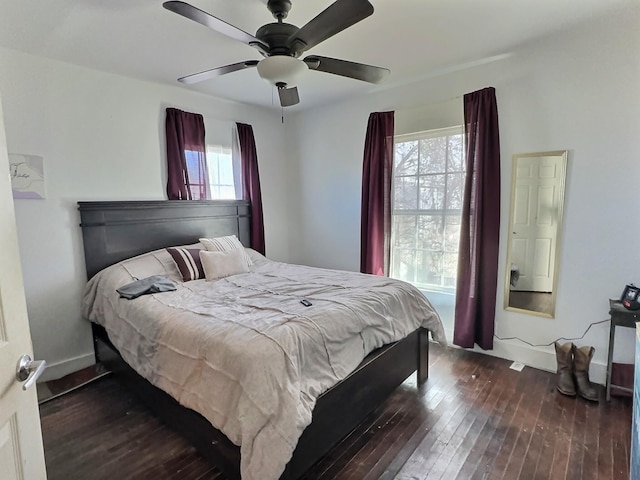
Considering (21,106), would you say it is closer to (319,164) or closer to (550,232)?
(319,164)

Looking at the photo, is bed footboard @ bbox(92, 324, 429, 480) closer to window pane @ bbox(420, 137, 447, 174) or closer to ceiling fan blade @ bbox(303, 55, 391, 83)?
window pane @ bbox(420, 137, 447, 174)

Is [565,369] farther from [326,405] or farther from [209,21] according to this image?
[209,21]

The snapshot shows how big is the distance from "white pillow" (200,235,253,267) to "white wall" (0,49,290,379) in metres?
0.70

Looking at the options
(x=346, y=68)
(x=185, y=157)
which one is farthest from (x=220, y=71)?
(x=185, y=157)

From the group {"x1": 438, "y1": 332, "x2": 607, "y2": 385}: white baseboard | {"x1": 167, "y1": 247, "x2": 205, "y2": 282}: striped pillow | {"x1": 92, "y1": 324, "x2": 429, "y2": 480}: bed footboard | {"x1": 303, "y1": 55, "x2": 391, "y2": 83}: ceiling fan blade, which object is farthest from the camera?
{"x1": 167, "y1": 247, "x2": 205, "y2": 282}: striped pillow

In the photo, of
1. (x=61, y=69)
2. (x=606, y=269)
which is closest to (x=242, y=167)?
(x=61, y=69)

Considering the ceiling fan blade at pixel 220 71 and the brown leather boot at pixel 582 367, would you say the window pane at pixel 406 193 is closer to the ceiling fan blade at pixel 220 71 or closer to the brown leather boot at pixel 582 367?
the brown leather boot at pixel 582 367

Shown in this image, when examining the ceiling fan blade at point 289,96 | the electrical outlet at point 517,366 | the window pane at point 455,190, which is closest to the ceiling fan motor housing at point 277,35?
the ceiling fan blade at point 289,96

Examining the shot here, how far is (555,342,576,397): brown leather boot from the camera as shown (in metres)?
2.41

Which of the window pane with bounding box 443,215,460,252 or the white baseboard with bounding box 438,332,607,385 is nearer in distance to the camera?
the white baseboard with bounding box 438,332,607,385

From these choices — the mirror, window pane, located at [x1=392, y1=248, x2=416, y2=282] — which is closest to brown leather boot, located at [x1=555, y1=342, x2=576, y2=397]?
the mirror

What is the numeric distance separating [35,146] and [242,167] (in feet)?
6.23

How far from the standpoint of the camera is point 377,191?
11.7ft

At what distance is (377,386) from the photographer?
2.14 metres
